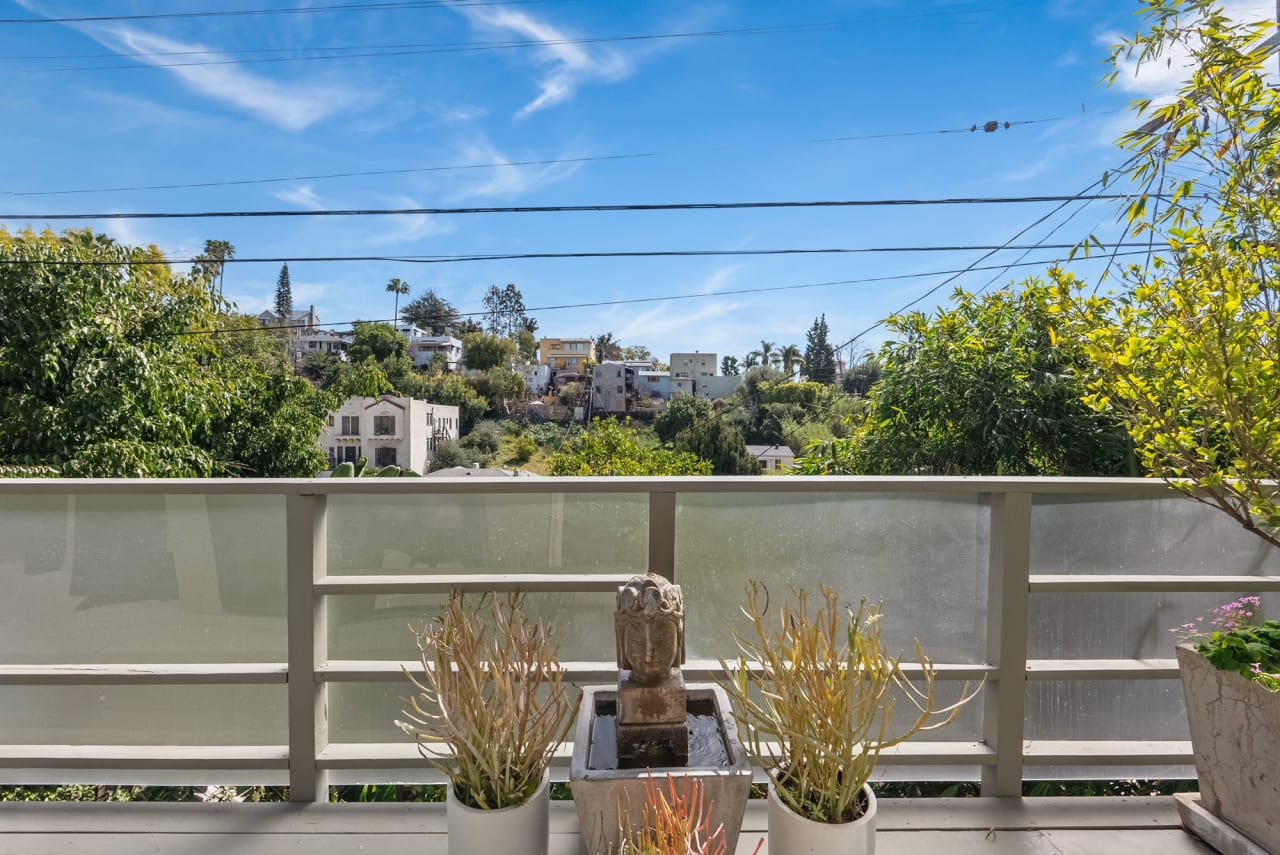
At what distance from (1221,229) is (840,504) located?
1.10m

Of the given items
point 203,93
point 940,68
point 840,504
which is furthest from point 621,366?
point 840,504

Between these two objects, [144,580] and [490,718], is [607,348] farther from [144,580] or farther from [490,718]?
[490,718]

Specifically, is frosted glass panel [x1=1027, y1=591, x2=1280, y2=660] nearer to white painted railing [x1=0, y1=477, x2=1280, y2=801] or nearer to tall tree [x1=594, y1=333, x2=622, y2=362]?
white painted railing [x1=0, y1=477, x2=1280, y2=801]

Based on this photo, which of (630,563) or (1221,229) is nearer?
(1221,229)

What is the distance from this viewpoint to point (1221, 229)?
1.64m

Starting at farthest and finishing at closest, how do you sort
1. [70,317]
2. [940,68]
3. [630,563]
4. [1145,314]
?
[940,68] → [70,317] → [630,563] → [1145,314]

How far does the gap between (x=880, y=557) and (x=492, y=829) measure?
4.07 feet

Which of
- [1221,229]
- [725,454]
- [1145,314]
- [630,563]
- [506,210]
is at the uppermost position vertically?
[506,210]

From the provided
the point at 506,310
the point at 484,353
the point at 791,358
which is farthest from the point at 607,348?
the point at 791,358

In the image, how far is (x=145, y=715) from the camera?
6.54 ft

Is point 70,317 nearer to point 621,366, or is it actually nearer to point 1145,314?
point 1145,314

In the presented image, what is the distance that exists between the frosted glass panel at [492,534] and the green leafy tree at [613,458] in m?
14.1

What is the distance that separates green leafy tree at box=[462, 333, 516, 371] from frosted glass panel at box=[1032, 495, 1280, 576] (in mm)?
45432

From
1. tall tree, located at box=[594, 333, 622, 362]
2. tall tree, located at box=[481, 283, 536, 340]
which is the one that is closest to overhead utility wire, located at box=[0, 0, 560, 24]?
tall tree, located at box=[481, 283, 536, 340]
